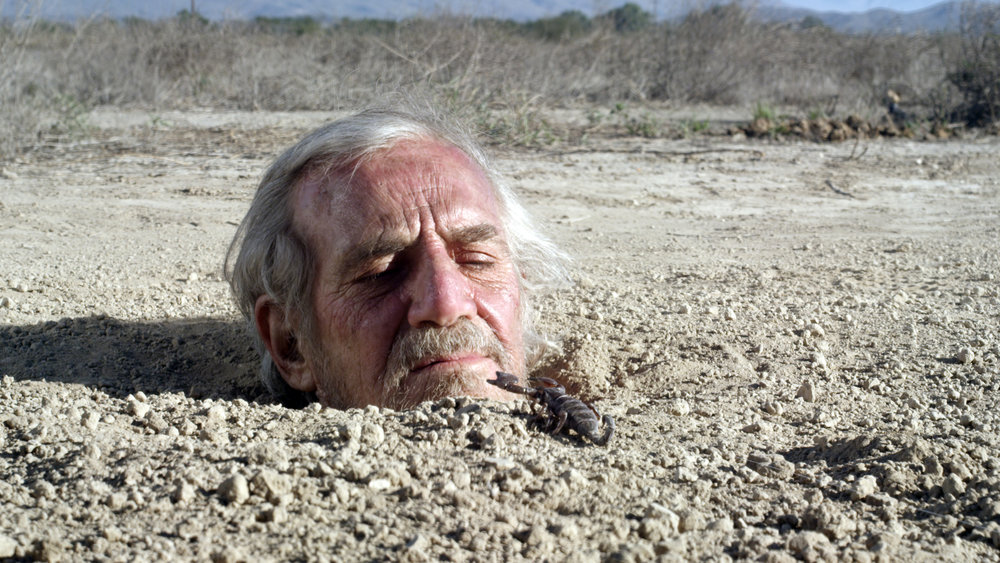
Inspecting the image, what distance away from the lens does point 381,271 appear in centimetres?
274

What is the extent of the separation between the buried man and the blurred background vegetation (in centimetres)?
522

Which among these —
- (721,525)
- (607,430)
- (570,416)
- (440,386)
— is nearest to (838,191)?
(440,386)

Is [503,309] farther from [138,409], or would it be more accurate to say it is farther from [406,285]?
[138,409]

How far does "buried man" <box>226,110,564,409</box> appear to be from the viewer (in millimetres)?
2629

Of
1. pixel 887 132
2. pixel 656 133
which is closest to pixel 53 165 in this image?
pixel 656 133

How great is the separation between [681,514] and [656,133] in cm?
771

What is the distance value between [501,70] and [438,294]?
7.52 m

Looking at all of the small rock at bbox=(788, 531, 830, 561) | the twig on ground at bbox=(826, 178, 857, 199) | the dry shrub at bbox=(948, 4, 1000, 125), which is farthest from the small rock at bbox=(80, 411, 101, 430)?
the dry shrub at bbox=(948, 4, 1000, 125)

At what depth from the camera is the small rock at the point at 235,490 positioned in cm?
171

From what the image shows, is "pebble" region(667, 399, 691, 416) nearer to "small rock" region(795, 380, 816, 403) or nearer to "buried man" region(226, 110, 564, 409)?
"small rock" region(795, 380, 816, 403)

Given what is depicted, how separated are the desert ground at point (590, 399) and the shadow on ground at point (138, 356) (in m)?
0.01

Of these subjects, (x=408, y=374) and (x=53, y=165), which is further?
(x=53, y=165)

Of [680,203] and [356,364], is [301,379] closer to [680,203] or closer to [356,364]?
[356,364]

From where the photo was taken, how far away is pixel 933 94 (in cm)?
1095
